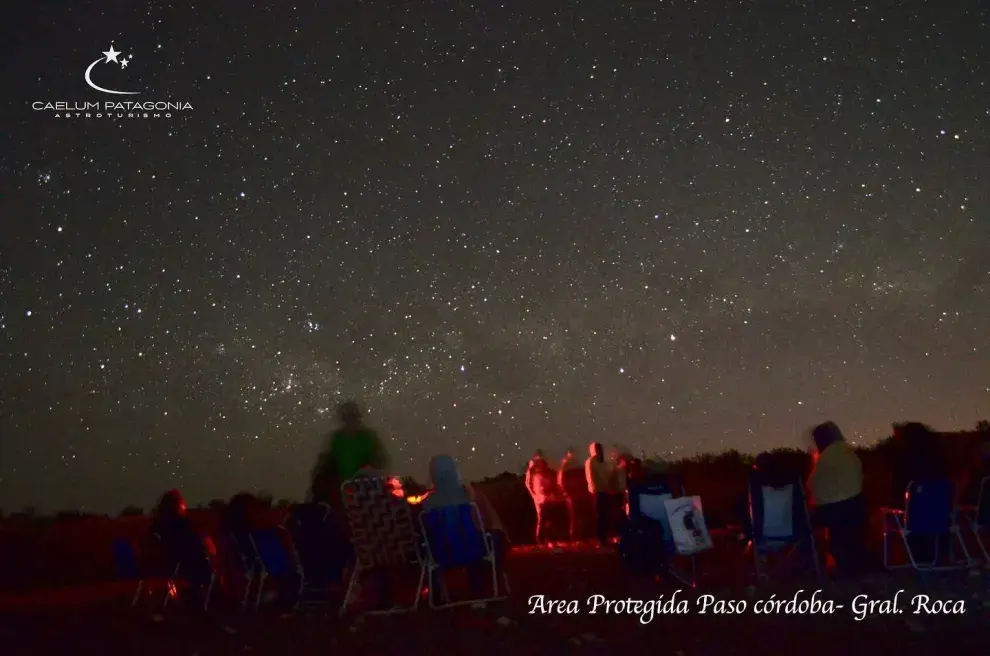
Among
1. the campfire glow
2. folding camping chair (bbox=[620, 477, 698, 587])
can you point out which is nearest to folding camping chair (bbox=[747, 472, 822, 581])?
folding camping chair (bbox=[620, 477, 698, 587])

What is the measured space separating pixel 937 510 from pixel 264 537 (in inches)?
206

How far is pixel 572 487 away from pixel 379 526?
21.8ft

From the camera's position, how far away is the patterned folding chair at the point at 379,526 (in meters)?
6.73

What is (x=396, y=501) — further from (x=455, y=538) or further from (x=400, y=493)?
(x=455, y=538)

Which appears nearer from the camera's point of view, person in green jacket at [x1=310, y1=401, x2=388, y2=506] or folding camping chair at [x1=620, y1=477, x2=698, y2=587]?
folding camping chair at [x1=620, y1=477, x2=698, y2=587]

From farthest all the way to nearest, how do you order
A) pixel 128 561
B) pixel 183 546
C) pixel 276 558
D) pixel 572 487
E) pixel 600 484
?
pixel 572 487 → pixel 600 484 → pixel 128 561 → pixel 183 546 → pixel 276 558

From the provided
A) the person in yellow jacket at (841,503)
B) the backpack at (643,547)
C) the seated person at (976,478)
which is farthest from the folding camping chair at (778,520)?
the seated person at (976,478)

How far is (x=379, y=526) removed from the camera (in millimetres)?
6766

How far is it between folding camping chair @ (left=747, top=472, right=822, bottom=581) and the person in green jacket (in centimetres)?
310

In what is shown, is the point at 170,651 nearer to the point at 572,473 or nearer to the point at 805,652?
the point at 805,652

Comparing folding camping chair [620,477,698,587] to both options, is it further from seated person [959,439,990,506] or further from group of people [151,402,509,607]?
seated person [959,439,990,506]

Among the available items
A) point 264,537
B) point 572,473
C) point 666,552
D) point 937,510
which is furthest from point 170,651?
point 572,473

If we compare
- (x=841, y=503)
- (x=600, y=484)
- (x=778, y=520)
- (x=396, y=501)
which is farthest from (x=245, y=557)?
(x=841, y=503)

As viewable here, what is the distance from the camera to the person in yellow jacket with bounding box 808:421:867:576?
7.04 meters
